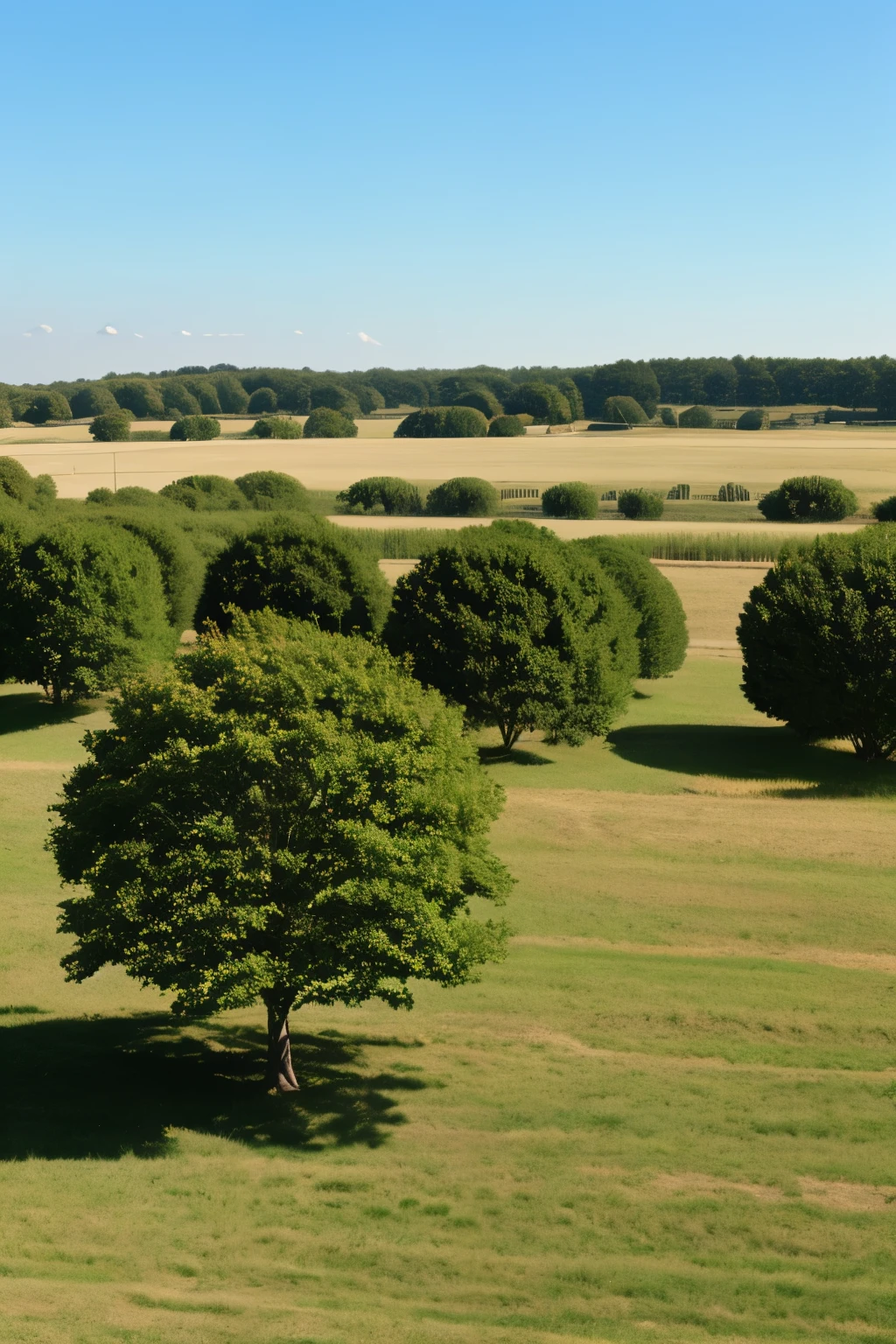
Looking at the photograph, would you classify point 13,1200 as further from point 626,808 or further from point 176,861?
point 626,808

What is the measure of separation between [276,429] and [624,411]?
1932 inches

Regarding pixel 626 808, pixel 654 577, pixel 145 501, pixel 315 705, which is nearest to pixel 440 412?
pixel 145 501

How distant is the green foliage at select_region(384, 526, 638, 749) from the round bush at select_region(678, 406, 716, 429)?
434ft

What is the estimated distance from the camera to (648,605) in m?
56.5

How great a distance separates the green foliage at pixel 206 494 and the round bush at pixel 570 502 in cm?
2773

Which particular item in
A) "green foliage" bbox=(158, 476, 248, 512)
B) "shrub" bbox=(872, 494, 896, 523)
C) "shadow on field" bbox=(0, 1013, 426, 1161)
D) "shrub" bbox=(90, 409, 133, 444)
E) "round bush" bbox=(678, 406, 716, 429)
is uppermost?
"round bush" bbox=(678, 406, 716, 429)

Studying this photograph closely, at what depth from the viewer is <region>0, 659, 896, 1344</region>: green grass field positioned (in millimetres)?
15805

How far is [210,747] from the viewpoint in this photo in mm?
20906

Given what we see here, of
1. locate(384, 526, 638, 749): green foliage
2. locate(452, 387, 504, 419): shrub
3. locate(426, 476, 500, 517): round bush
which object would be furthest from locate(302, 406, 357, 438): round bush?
locate(384, 526, 638, 749): green foliage

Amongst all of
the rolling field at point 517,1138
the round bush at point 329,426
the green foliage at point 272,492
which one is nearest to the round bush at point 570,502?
the green foliage at point 272,492

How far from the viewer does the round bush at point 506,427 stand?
169 meters

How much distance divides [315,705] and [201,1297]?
9897mm

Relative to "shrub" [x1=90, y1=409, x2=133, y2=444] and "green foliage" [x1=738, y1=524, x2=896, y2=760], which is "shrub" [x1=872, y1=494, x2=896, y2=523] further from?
"shrub" [x1=90, y1=409, x2=133, y2=444]

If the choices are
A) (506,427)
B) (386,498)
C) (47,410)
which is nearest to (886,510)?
(386,498)
